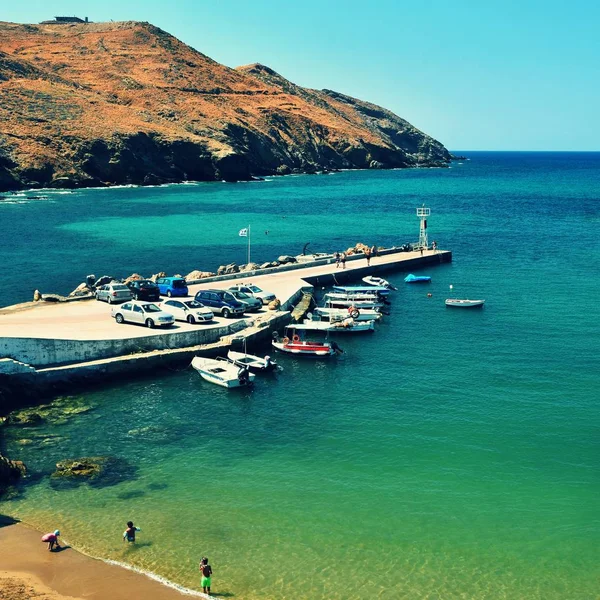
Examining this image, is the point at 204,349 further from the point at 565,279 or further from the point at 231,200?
the point at 231,200

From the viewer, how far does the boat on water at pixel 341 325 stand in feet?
136

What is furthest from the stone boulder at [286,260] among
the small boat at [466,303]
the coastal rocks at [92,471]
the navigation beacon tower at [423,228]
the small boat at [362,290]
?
the coastal rocks at [92,471]

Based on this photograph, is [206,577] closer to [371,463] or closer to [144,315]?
[371,463]

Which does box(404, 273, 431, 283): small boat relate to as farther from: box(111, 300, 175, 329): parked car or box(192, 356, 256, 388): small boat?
box(192, 356, 256, 388): small boat

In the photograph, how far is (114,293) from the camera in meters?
41.3

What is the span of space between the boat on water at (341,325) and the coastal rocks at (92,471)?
728 inches

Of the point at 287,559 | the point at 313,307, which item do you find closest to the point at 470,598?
the point at 287,559

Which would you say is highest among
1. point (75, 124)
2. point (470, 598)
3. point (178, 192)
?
point (75, 124)

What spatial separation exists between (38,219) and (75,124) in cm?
6123

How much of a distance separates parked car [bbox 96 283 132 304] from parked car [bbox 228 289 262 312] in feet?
20.8

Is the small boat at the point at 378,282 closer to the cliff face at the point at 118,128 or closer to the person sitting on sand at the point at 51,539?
the person sitting on sand at the point at 51,539

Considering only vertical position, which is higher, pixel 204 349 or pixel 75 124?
pixel 75 124

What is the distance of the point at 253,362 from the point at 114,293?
455 inches

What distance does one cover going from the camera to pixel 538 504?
2208 centimetres
